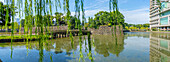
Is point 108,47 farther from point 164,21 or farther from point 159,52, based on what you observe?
point 164,21

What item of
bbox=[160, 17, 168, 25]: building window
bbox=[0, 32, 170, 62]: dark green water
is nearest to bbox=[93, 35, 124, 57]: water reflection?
bbox=[0, 32, 170, 62]: dark green water

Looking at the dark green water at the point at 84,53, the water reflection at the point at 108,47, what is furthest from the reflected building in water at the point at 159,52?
the water reflection at the point at 108,47

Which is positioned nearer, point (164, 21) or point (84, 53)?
point (84, 53)

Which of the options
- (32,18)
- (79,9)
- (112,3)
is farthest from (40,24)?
(112,3)

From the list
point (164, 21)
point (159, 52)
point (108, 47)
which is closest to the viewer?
point (159, 52)

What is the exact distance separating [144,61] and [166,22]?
126ft

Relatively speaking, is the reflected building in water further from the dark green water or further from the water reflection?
the water reflection

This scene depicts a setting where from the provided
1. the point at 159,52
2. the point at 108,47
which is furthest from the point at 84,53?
the point at 159,52

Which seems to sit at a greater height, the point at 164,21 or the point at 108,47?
the point at 164,21

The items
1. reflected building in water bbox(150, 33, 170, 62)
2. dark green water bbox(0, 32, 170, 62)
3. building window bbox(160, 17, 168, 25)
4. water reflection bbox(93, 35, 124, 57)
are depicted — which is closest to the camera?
dark green water bbox(0, 32, 170, 62)

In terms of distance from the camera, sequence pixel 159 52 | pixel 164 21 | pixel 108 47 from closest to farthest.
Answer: pixel 159 52
pixel 108 47
pixel 164 21

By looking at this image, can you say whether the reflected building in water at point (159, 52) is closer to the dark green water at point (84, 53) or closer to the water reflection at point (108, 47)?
the dark green water at point (84, 53)

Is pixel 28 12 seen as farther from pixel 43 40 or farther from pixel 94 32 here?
pixel 94 32

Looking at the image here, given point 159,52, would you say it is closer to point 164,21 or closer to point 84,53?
point 84,53
